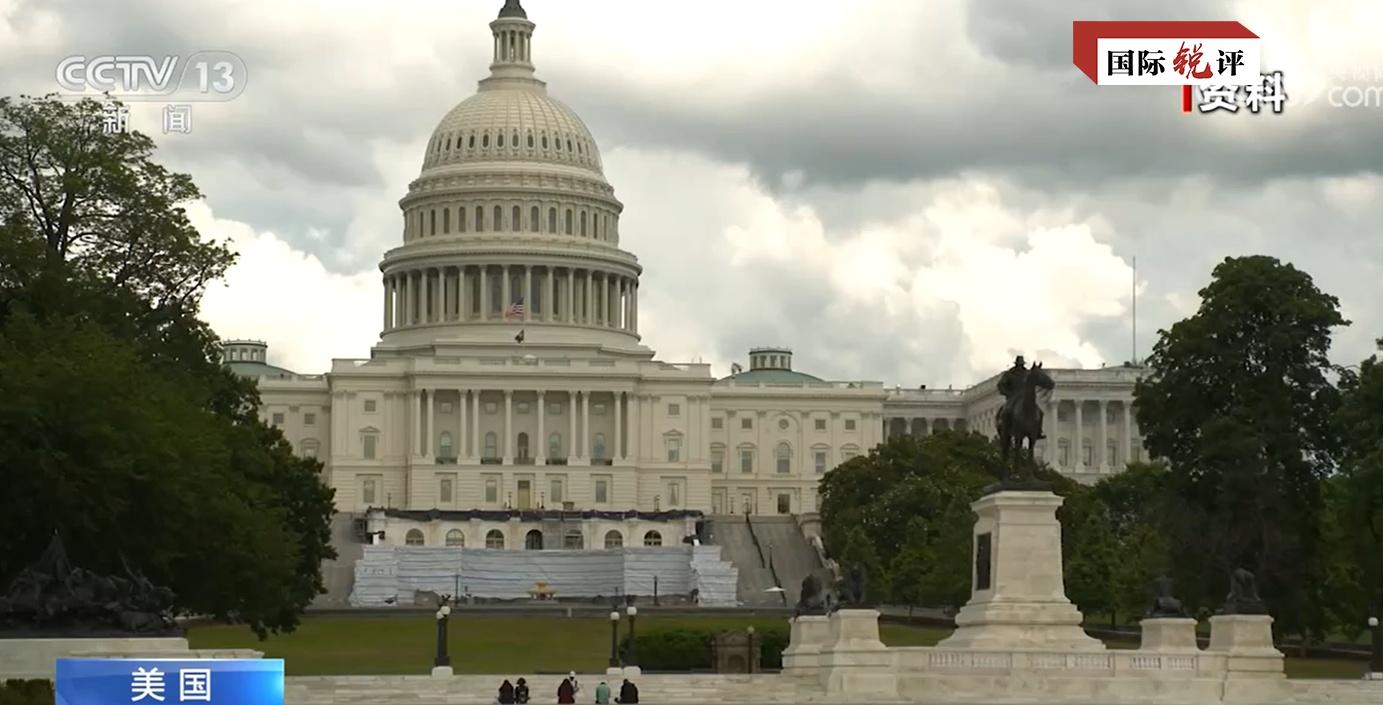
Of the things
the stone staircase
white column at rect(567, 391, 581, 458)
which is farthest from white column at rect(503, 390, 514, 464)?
the stone staircase

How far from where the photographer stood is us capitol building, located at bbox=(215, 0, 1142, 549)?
18350cm

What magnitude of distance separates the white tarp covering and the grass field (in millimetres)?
29724

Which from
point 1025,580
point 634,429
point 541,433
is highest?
point 634,429

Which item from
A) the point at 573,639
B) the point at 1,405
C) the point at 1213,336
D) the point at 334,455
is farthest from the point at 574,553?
the point at 1,405

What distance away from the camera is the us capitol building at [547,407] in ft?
602

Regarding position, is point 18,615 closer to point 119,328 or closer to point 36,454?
point 36,454

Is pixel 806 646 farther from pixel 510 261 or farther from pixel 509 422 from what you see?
pixel 510 261

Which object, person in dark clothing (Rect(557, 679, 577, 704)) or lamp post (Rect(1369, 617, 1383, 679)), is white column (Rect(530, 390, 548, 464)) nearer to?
lamp post (Rect(1369, 617, 1383, 679))

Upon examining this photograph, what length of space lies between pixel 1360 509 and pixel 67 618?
4134 cm

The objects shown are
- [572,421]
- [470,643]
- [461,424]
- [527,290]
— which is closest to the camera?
[470,643]

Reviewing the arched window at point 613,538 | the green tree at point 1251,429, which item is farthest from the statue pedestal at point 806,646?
the arched window at point 613,538

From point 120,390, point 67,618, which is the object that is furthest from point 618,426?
point 67,618

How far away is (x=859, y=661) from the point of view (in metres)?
55.6

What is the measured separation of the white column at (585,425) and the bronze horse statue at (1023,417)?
127 meters
